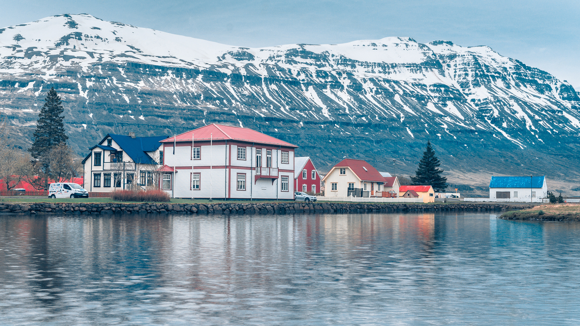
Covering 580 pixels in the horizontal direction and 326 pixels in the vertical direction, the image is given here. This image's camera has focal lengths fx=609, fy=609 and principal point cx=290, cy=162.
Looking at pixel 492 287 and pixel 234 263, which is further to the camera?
pixel 234 263

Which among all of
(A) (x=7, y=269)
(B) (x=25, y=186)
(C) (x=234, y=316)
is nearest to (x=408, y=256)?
(C) (x=234, y=316)

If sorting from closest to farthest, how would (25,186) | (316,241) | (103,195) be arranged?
(316,241) < (103,195) < (25,186)

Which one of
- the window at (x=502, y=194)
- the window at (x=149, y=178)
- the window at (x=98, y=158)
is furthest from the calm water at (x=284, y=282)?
the window at (x=502, y=194)

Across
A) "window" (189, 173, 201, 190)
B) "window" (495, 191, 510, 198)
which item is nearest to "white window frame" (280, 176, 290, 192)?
"window" (189, 173, 201, 190)

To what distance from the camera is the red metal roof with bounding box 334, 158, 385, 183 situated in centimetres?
10269

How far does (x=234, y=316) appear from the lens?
1238 centimetres

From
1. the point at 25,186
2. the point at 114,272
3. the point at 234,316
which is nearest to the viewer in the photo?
the point at 234,316

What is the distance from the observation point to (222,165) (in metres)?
79.1

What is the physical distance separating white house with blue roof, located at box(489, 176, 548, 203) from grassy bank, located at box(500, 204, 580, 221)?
69072mm

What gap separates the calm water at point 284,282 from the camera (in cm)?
1251

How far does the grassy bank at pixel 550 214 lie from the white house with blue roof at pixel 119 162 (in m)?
47.3

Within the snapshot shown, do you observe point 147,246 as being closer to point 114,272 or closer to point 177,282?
point 114,272

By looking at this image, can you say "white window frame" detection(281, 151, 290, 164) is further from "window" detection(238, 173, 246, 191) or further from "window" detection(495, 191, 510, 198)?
"window" detection(495, 191, 510, 198)

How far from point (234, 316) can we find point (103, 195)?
2972 inches
